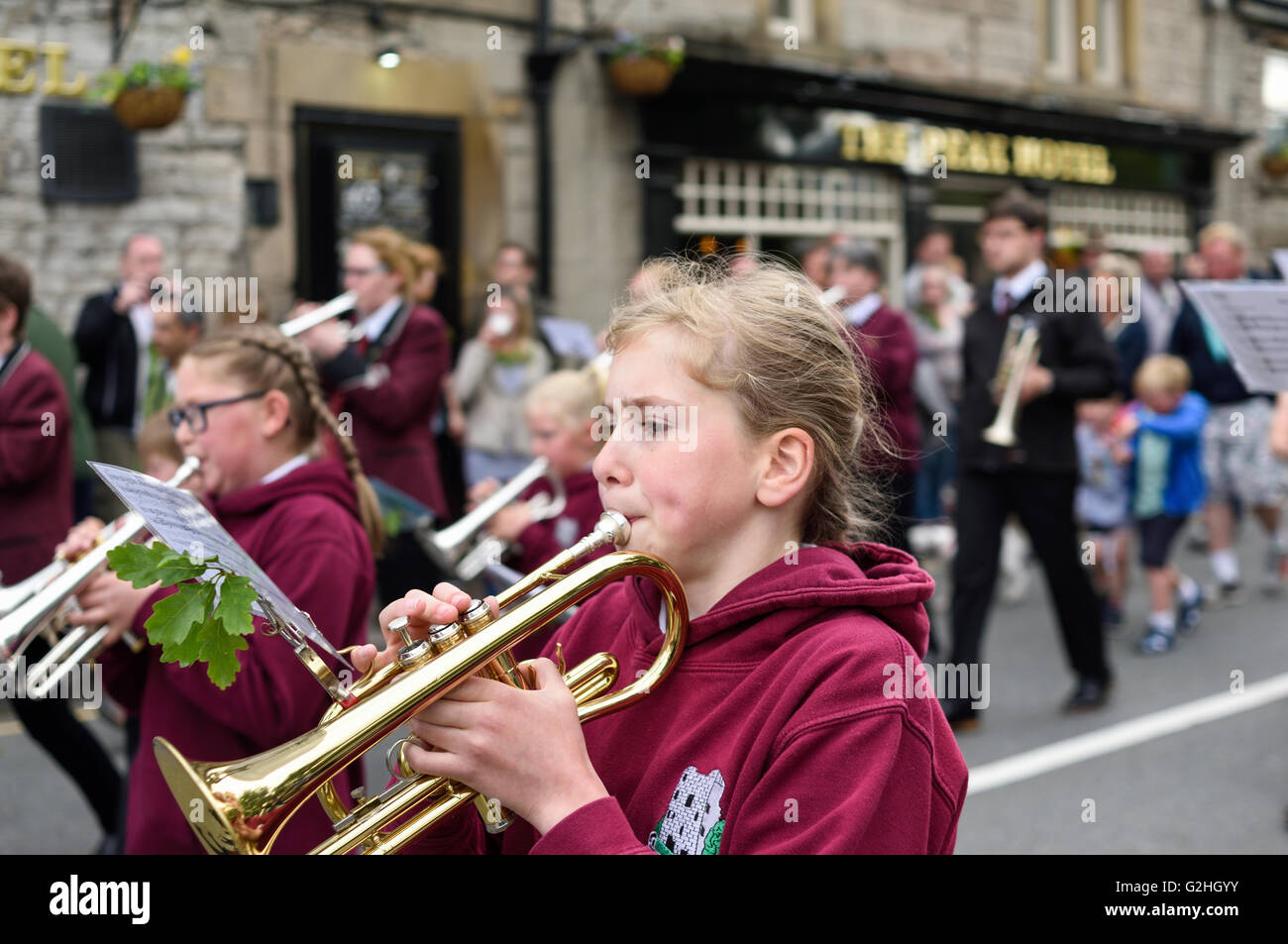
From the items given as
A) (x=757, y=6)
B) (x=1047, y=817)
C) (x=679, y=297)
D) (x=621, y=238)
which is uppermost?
(x=757, y=6)

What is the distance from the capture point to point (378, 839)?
68.1 inches

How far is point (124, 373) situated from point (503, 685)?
259 inches

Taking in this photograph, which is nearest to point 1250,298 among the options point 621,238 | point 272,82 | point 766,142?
point 272,82

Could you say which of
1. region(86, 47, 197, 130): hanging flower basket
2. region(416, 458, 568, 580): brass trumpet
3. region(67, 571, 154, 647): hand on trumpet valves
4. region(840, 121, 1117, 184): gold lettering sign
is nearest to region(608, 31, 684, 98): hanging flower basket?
region(840, 121, 1117, 184): gold lettering sign

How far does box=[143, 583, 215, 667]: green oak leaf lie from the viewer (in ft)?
5.37

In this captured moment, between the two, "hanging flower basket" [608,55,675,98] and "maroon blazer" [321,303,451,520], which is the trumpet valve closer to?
"maroon blazer" [321,303,451,520]

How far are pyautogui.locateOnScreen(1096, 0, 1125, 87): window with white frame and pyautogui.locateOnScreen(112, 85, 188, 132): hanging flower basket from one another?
1284 cm

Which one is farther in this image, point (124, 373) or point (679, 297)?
point (124, 373)

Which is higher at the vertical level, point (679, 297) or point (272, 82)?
point (272, 82)

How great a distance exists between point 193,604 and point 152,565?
69 mm

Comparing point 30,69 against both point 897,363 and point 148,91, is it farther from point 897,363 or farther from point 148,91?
point 897,363

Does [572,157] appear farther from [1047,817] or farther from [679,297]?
[679,297]

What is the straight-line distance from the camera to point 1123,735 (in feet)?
19.4

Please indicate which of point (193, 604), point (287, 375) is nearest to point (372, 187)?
point (287, 375)
